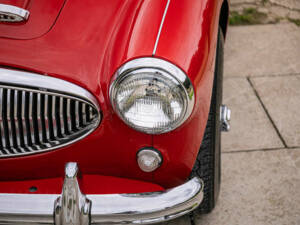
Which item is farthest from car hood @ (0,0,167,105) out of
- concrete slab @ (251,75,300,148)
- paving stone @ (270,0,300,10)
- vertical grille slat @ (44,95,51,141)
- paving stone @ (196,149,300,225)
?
paving stone @ (270,0,300,10)

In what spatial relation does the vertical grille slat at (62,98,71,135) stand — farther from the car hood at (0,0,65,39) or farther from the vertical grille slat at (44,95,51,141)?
the car hood at (0,0,65,39)

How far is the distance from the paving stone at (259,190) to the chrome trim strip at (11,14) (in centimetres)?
143

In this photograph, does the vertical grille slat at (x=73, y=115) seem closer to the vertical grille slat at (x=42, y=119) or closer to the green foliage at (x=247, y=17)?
the vertical grille slat at (x=42, y=119)

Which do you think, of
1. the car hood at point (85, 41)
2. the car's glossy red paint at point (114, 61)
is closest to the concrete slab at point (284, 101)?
the car's glossy red paint at point (114, 61)

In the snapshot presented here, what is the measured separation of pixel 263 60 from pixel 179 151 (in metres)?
2.31

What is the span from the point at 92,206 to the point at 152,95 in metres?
0.51

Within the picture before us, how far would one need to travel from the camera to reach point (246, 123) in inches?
116

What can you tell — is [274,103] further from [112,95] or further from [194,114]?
[112,95]

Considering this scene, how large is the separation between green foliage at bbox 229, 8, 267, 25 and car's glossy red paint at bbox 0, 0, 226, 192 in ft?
8.62

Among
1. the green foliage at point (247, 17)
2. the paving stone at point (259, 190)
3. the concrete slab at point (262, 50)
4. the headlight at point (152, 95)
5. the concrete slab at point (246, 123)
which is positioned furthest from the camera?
the green foliage at point (247, 17)

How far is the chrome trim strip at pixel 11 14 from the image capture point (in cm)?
166

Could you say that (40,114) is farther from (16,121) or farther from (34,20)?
(34,20)

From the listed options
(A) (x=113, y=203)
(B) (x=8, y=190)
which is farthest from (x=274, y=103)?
(B) (x=8, y=190)

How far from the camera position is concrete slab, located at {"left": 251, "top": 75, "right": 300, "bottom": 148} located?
2861 mm
